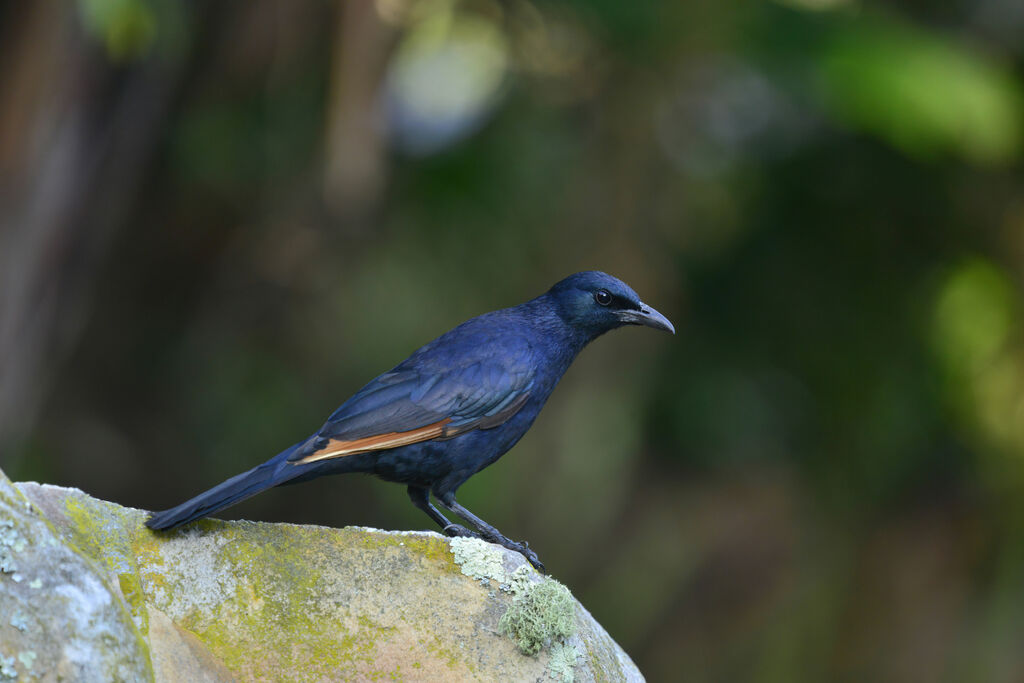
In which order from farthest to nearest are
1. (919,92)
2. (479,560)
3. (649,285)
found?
1. (649,285)
2. (919,92)
3. (479,560)

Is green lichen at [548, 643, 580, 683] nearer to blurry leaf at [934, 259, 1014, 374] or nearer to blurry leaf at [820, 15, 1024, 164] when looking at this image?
blurry leaf at [820, 15, 1024, 164]

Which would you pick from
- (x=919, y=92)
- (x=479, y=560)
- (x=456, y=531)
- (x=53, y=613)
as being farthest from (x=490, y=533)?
(x=919, y=92)

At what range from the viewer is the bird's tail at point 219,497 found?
11.3ft

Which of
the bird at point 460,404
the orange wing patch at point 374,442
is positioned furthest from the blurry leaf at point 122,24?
the orange wing patch at point 374,442

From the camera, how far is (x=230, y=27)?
827 cm

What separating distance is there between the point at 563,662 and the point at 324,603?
2.46 feet

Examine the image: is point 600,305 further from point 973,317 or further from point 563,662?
point 973,317

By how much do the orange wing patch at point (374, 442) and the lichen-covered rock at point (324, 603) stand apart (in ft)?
0.82

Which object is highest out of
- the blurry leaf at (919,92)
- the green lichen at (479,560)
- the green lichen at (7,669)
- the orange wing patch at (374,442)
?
the blurry leaf at (919,92)

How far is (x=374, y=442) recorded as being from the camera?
3896 mm

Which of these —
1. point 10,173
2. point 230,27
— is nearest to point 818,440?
point 230,27

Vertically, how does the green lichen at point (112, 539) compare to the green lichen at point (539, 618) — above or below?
below

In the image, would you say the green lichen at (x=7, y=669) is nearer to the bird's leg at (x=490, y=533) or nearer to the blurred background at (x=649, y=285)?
the bird's leg at (x=490, y=533)

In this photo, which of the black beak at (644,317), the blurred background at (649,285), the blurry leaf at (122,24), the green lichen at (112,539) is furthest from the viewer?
the blurred background at (649,285)
